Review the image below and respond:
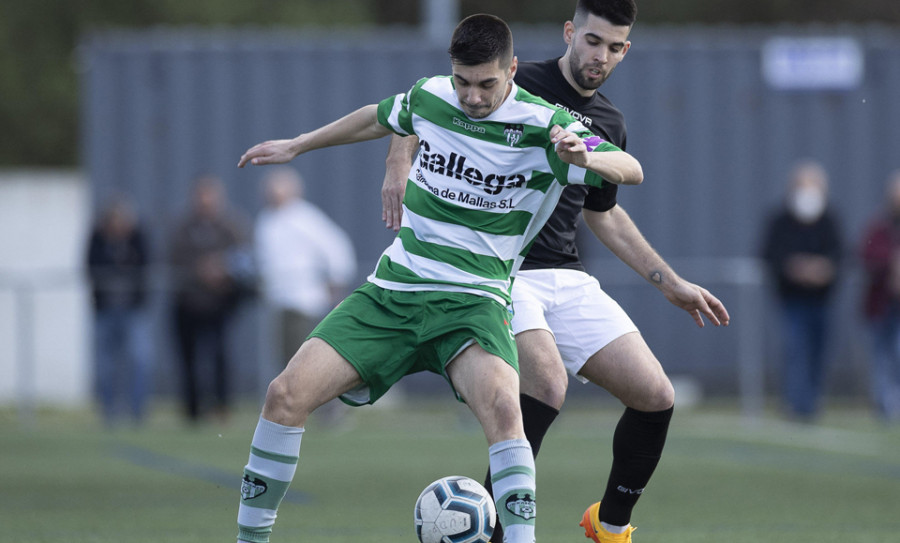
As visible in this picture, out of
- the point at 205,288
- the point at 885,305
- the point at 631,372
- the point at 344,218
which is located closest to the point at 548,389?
the point at 631,372

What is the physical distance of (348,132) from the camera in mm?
5824

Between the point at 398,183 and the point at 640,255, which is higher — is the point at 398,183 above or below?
above

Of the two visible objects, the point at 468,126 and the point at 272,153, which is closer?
the point at 468,126

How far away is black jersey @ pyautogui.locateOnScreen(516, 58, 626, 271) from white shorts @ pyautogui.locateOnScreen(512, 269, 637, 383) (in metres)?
0.08

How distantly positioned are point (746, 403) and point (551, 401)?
963 cm

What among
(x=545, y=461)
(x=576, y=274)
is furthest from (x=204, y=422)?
(x=576, y=274)

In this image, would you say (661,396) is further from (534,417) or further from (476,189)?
(476,189)

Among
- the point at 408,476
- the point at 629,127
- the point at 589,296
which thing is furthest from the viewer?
the point at 629,127

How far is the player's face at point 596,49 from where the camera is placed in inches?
230

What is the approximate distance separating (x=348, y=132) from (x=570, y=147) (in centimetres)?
119

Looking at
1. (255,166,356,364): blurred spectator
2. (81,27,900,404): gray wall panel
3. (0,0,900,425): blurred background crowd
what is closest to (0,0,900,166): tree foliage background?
(0,0,900,425): blurred background crowd

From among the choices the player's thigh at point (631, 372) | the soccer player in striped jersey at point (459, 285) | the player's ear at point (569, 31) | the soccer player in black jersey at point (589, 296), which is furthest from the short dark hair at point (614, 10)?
the player's thigh at point (631, 372)

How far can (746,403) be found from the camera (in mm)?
15148

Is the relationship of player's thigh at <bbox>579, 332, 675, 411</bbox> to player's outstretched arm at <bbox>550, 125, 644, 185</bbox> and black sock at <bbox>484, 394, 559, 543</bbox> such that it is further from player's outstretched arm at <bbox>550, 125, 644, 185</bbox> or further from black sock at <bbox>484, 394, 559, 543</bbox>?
player's outstretched arm at <bbox>550, 125, 644, 185</bbox>
